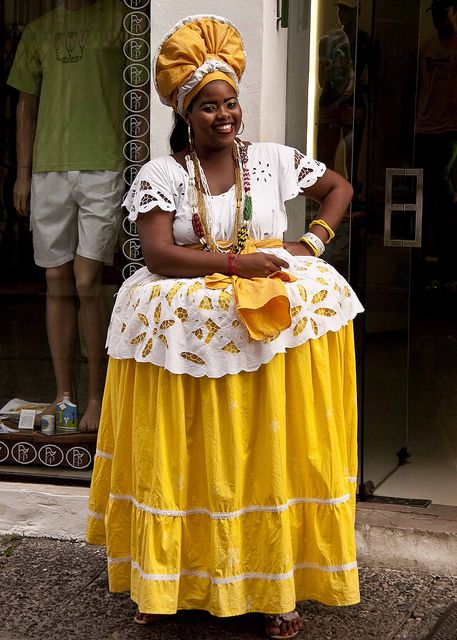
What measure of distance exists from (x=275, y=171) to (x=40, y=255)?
60.0 inches

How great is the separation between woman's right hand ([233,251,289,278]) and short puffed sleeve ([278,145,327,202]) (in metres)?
0.36

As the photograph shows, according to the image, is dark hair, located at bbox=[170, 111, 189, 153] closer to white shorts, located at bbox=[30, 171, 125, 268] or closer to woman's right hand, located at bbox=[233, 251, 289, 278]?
woman's right hand, located at bbox=[233, 251, 289, 278]

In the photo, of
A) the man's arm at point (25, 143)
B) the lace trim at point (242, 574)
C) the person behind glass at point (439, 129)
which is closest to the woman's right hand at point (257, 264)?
the lace trim at point (242, 574)

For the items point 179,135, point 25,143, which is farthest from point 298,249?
point 25,143

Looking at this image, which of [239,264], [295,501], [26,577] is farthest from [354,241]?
[26,577]

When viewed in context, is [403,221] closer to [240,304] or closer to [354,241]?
[354,241]

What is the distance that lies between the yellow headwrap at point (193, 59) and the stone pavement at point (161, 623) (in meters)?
1.86

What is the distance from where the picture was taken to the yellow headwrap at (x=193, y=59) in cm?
353

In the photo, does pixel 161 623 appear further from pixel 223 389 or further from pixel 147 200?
pixel 147 200

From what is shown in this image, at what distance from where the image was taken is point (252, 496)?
3.44 meters

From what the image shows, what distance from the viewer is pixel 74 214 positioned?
187 inches

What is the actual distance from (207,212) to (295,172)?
405 millimetres

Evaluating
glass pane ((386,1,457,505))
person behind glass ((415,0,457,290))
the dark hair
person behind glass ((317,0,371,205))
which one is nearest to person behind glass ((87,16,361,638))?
the dark hair

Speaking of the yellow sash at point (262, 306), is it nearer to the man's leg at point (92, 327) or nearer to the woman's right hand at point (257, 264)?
the woman's right hand at point (257, 264)
